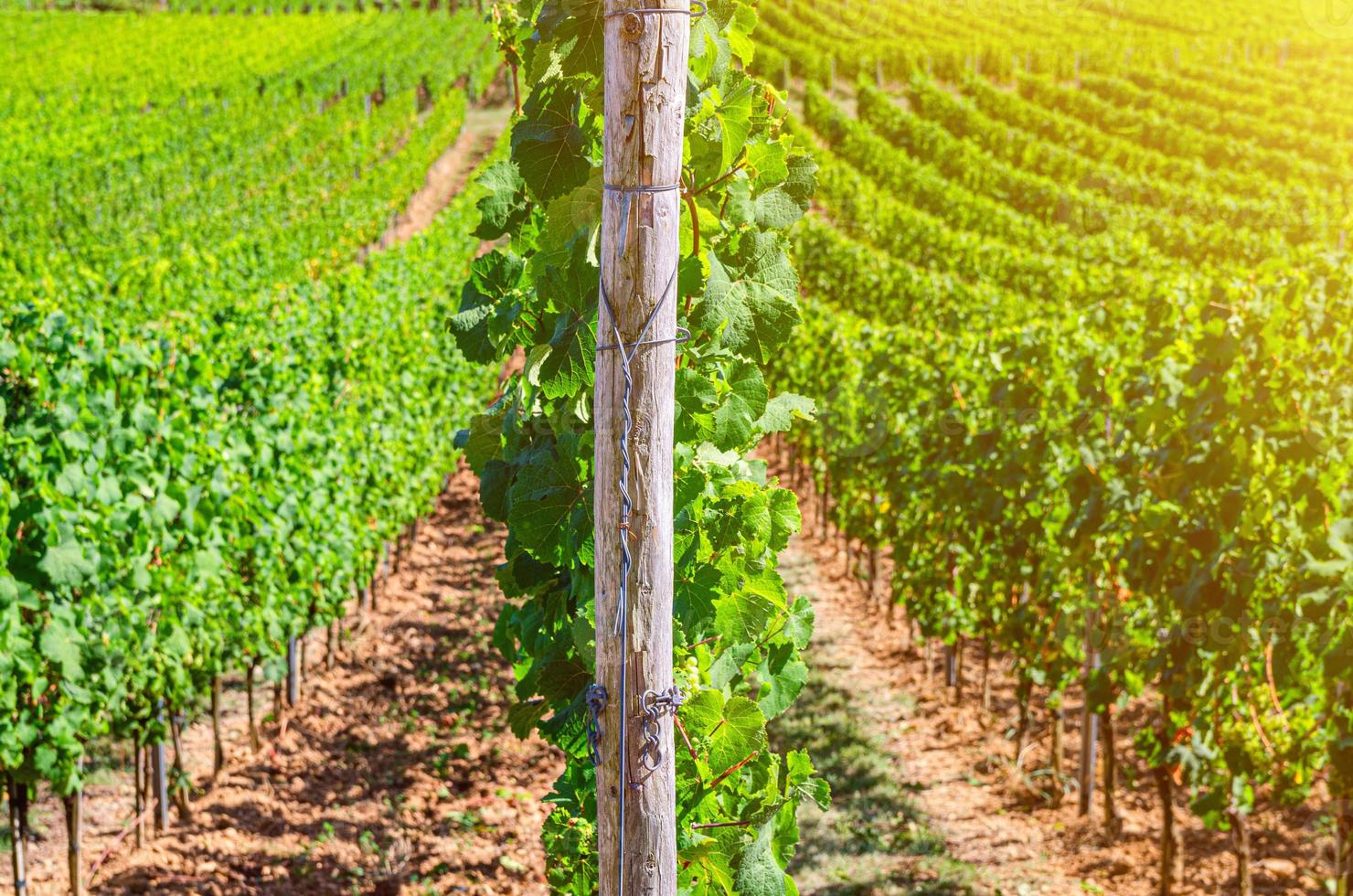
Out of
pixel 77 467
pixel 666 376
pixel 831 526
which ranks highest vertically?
pixel 666 376

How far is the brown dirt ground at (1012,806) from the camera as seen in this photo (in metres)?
5.65

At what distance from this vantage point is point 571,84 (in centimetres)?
273

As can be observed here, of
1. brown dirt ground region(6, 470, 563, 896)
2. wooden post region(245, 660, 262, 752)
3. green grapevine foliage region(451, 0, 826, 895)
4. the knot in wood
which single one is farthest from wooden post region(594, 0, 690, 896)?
wooden post region(245, 660, 262, 752)

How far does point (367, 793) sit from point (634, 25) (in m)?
5.45

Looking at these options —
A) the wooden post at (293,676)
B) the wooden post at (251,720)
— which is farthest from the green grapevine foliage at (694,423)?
the wooden post at (293,676)

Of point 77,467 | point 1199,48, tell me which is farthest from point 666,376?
point 1199,48

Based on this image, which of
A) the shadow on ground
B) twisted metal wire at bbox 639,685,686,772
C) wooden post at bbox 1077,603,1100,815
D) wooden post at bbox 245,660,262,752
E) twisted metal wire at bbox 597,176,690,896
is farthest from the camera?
wooden post at bbox 245,660,262,752

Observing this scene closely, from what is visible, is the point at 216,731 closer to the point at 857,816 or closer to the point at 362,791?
the point at 362,791

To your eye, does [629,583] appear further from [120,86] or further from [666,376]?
[120,86]

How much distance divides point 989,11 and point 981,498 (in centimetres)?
6624

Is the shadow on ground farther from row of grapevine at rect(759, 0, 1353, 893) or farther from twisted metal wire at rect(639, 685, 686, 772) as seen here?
twisted metal wire at rect(639, 685, 686, 772)

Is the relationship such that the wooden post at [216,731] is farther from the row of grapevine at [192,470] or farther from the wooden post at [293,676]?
the wooden post at [293,676]

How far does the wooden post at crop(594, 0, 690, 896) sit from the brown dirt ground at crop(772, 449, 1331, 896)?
3344mm

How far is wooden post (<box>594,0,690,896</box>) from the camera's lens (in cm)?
218
